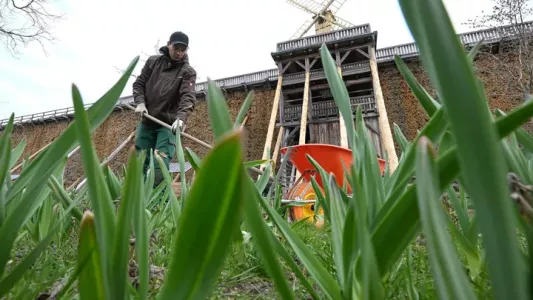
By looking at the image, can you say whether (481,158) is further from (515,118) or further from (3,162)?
(3,162)

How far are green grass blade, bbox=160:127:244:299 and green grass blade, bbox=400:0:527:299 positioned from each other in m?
0.09

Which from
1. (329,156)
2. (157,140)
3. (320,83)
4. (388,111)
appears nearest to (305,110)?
(320,83)

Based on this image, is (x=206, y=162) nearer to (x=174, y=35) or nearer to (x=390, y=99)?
(x=174, y=35)

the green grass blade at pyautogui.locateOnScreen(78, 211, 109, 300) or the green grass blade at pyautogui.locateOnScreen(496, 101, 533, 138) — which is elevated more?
the green grass blade at pyautogui.locateOnScreen(496, 101, 533, 138)

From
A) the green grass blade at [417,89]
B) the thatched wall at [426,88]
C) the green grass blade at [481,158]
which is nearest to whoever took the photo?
the green grass blade at [481,158]

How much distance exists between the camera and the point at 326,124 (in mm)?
8789

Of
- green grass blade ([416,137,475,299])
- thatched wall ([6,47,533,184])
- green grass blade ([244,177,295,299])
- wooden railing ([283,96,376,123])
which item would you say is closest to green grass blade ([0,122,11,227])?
green grass blade ([244,177,295,299])

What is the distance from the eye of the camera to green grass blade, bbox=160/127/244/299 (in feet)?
0.46

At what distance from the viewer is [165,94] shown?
122 inches

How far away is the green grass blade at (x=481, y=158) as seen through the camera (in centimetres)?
13

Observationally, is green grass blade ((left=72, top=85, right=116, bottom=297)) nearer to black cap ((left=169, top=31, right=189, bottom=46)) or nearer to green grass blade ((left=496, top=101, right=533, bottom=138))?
green grass blade ((left=496, top=101, right=533, bottom=138))

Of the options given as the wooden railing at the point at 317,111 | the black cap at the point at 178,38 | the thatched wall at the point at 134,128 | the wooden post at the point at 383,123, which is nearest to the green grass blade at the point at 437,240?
the black cap at the point at 178,38

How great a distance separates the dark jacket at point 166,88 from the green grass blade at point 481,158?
295cm

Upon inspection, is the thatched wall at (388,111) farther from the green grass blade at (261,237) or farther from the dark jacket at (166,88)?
the green grass blade at (261,237)
